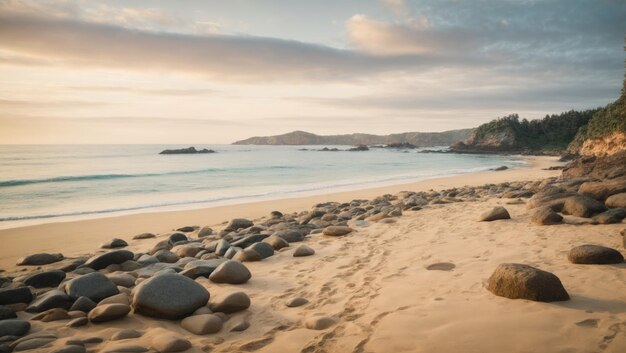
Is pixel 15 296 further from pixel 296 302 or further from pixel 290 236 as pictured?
pixel 290 236

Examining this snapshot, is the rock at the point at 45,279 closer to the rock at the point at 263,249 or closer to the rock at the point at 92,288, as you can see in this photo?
the rock at the point at 92,288

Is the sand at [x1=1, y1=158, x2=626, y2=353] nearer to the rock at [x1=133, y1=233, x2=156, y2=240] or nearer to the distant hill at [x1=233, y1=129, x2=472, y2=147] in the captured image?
the rock at [x1=133, y1=233, x2=156, y2=240]

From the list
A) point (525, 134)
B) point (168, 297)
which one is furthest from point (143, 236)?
point (525, 134)

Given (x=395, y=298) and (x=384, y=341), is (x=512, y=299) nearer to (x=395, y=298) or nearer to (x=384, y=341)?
(x=395, y=298)

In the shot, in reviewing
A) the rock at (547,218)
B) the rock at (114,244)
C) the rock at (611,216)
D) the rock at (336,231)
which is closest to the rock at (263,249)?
the rock at (336,231)

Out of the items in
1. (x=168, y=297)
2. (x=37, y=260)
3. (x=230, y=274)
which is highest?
(x=168, y=297)

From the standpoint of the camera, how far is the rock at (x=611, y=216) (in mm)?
6891

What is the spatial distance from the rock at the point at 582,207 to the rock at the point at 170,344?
8.23 m

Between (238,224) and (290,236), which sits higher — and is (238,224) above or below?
below

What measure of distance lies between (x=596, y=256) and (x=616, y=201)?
4.30 metres

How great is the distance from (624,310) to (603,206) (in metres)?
5.43

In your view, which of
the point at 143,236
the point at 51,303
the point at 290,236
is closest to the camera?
the point at 51,303

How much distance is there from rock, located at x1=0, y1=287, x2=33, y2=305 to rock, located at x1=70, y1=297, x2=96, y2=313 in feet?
2.86

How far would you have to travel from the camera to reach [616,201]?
773 cm
